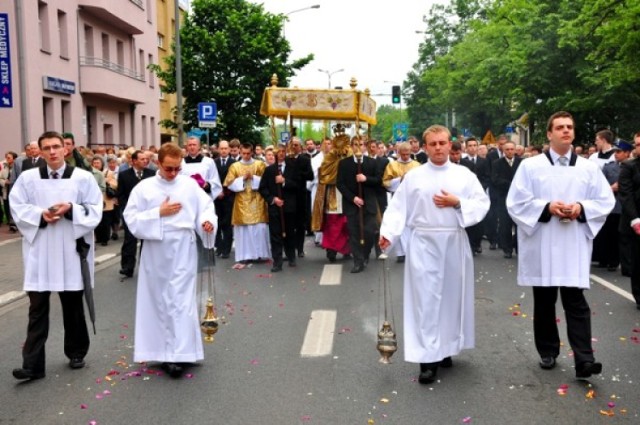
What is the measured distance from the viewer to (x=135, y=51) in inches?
1515

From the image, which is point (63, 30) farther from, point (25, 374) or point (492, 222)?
point (25, 374)

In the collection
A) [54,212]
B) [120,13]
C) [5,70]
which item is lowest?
[54,212]

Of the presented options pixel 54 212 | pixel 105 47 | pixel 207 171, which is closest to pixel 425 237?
pixel 54 212

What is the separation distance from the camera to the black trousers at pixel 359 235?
12.8 metres

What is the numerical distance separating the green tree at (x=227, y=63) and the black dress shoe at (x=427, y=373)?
3190 centimetres

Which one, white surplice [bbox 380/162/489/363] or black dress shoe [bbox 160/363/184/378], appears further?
Answer: black dress shoe [bbox 160/363/184/378]

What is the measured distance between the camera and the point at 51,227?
22.7 ft

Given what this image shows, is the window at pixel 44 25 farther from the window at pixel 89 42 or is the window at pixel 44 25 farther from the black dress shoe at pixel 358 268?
the black dress shoe at pixel 358 268

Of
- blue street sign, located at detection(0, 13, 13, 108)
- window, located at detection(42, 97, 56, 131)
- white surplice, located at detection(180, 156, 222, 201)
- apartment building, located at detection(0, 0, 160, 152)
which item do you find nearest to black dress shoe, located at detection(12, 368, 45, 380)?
white surplice, located at detection(180, 156, 222, 201)

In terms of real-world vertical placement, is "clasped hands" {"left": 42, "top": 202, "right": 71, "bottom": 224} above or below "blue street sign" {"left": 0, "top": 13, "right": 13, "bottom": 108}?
below

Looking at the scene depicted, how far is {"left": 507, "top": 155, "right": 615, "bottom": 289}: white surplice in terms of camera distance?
6.55 meters

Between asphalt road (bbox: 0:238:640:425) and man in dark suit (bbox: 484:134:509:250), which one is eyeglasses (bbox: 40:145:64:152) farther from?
man in dark suit (bbox: 484:134:509:250)

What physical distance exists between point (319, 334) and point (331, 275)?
4.21m

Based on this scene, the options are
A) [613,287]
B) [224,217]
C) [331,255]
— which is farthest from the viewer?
[224,217]
